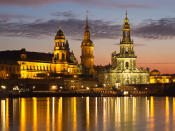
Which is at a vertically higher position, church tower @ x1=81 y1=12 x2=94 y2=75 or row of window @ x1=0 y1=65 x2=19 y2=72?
church tower @ x1=81 y1=12 x2=94 y2=75

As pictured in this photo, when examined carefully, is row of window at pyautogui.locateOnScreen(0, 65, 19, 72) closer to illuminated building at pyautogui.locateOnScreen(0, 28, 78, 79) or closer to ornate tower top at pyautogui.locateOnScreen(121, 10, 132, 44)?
illuminated building at pyautogui.locateOnScreen(0, 28, 78, 79)

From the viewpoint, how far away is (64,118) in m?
56.2

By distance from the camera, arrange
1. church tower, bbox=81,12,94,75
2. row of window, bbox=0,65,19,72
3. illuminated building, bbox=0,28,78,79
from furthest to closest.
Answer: church tower, bbox=81,12,94,75 < illuminated building, bbox=0,28,78,79 < row of window, bbox=0,65,19,72

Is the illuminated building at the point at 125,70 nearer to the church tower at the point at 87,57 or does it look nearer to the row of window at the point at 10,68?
the church tower at the point at 87,57

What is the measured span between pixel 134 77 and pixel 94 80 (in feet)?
59.8

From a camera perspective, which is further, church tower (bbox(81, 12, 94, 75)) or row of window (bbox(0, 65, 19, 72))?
church tower (bbox(81, 12, 94, 75))

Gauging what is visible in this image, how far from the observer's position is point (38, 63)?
599 ft

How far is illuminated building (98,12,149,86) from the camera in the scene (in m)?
171

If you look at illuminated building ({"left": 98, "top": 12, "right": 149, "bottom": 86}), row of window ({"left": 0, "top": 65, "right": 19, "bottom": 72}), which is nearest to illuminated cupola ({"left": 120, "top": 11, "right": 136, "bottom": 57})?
illuminated building ({"left": 98, "top": 12, "right": 149, "bottom": 86})

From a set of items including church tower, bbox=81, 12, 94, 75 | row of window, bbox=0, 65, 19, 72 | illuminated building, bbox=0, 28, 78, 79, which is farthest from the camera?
church tower, bbox=81, 12, 94, 75

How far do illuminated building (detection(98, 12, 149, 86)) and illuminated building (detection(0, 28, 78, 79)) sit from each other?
1502 centimetres

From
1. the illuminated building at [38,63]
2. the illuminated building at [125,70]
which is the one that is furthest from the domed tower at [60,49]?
the illuminated building at [125,70]

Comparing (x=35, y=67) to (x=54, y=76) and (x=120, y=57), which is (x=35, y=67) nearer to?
(x=54, y=76)

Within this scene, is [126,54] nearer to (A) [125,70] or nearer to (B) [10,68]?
(A) [125,70]
